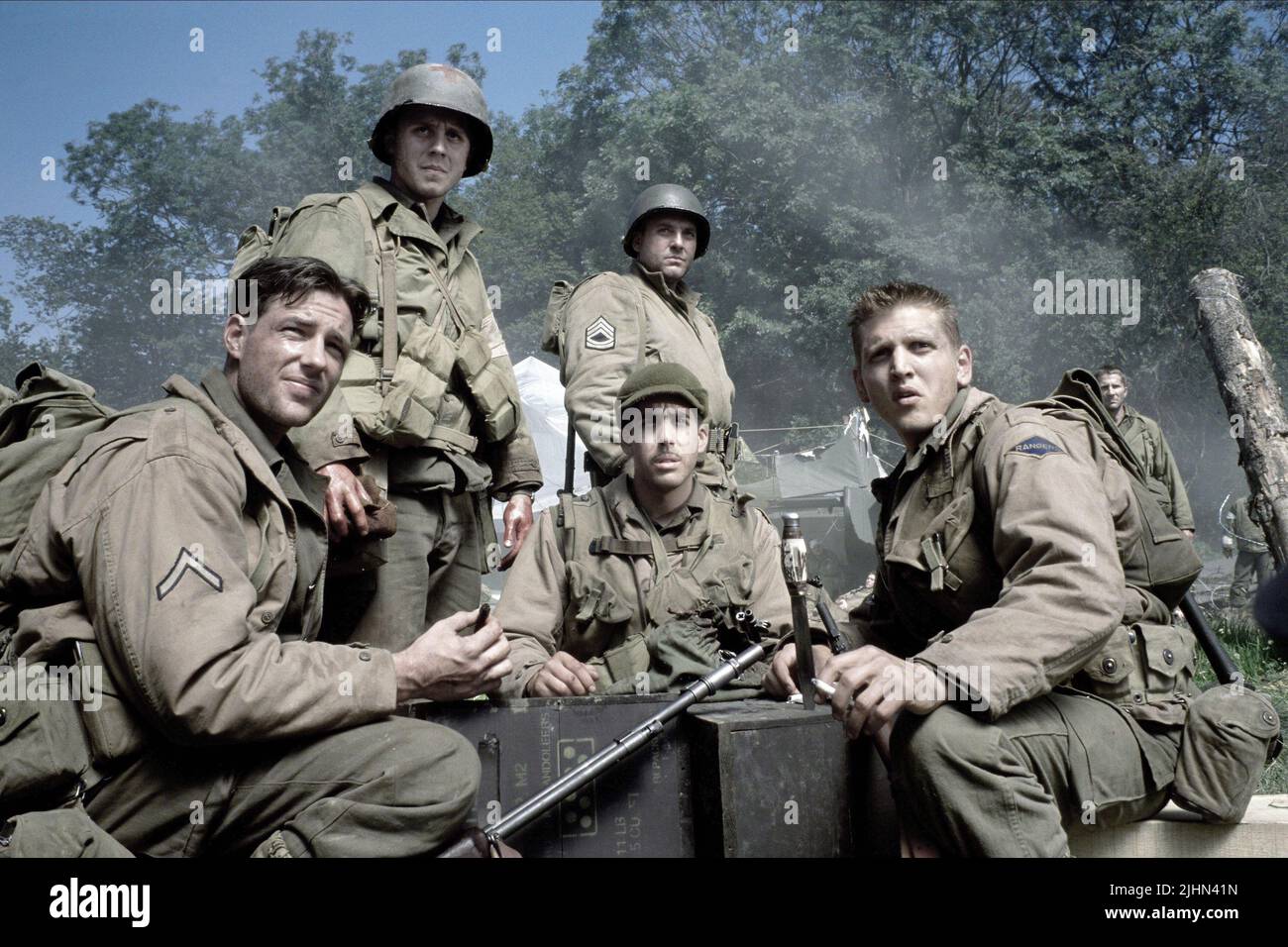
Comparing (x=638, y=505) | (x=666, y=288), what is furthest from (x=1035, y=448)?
(x=666, y=288)

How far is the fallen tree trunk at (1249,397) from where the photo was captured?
7871mm

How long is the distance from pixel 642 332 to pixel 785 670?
2.39 meters

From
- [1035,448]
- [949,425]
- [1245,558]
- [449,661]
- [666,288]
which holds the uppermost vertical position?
[666,288]

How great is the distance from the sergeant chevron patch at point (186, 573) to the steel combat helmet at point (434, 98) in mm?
2591

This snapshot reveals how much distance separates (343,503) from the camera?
355 centimetres

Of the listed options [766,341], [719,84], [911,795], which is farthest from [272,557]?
[719,84]

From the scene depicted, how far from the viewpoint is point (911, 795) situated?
8.20 feet

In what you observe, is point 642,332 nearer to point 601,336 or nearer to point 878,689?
point 601,336

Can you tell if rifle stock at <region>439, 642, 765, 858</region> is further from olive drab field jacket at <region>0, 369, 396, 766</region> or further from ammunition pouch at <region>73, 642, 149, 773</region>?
ammunition pouch at <region>73, 642, 149, 773</region>

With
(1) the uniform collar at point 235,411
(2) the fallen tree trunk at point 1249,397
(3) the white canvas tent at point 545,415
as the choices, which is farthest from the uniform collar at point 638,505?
(3) the white canvas tent at point 545,415

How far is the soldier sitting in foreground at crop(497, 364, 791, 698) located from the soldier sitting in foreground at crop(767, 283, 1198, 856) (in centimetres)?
62

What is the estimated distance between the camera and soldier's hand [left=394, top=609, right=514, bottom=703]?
2520mm

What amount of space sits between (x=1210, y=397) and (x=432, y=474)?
72.8ft
